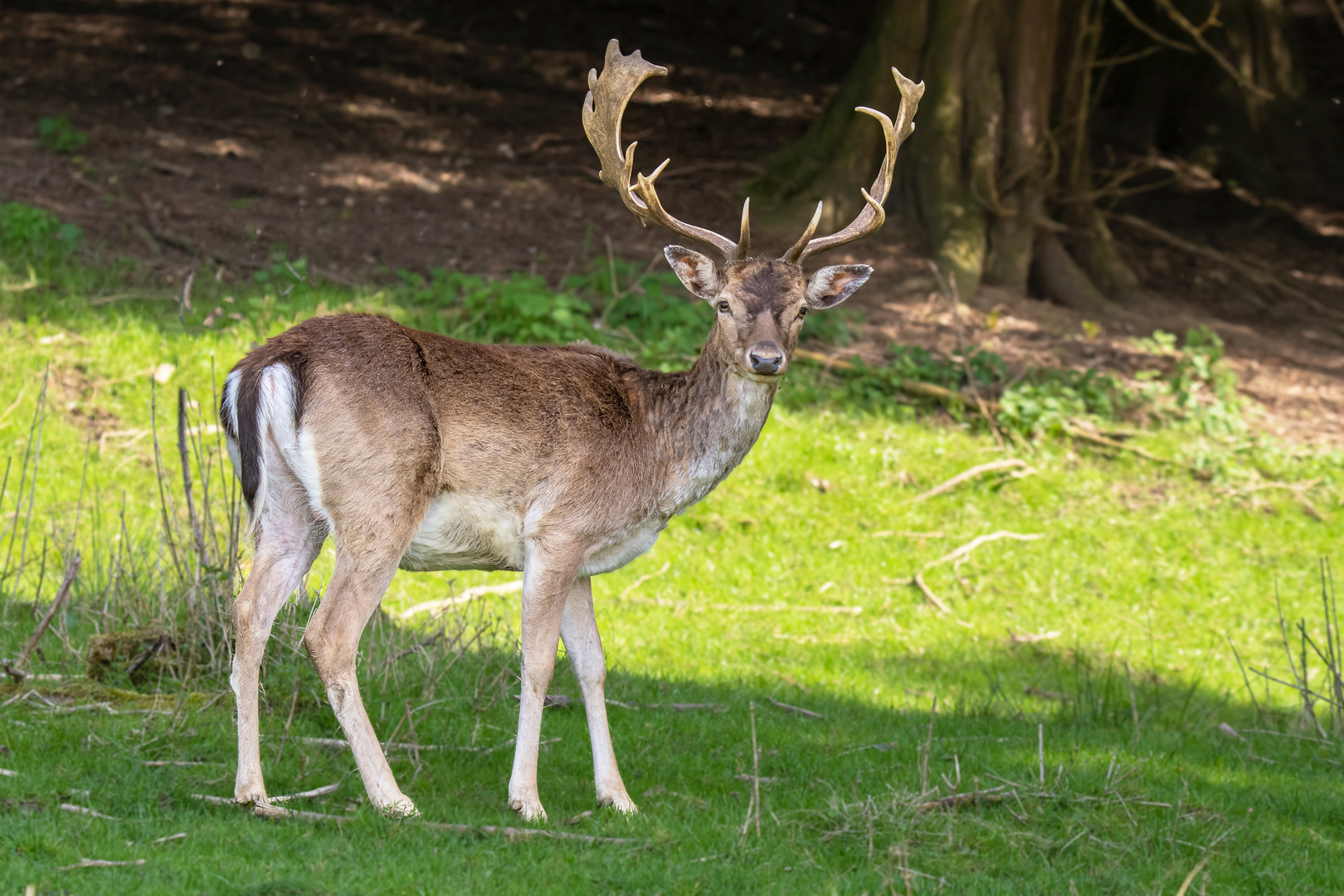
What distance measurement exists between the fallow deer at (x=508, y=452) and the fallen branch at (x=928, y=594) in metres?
3.51

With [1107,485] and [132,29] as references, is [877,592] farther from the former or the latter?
[132,29]

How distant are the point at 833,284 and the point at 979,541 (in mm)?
4228

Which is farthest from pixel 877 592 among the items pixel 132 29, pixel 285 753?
pixel 132 29

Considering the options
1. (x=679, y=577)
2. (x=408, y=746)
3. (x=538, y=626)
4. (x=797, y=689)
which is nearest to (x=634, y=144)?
(x=538, y=626)

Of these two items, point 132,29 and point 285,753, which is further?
point 132,29

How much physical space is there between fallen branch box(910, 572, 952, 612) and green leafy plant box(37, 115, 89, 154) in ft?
28.2

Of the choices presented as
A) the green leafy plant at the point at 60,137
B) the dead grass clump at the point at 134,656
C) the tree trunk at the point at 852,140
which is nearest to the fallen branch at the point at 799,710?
the dead grass clump at the point at 134,656

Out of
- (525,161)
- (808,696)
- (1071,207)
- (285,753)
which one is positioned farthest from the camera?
(525,161)

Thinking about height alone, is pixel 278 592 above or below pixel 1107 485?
above

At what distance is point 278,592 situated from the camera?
501 cm

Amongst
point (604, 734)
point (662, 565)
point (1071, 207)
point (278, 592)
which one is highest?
point (1071, 207)

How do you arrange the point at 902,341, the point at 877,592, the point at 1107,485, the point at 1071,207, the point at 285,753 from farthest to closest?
the point at 1071,207 < the point at 902,341 < the point at 1107,485 < the point at 877,592 < the point at 285,753

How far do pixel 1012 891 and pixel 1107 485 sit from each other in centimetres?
640

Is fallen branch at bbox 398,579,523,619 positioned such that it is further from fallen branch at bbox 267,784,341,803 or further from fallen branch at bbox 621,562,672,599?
fallen branch at bbox 267,784,341,803
